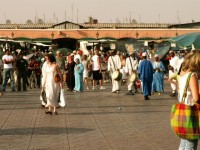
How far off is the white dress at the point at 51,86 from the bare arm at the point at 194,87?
9.64 m

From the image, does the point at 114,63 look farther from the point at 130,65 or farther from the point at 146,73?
the point at 146,73

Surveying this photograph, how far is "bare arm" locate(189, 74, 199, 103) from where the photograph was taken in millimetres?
7757

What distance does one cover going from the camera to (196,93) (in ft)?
25.5

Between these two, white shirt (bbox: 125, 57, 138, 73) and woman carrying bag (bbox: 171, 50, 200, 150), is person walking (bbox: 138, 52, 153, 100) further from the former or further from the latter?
woman carrying bag (bbox: 171, 50, 200, 150)

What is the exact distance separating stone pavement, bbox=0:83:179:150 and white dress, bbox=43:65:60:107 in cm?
49

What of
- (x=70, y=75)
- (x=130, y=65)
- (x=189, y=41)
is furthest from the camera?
(x=70, y=75)

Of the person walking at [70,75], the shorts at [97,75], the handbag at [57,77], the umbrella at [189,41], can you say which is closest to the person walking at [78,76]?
the person walking at [70,75]

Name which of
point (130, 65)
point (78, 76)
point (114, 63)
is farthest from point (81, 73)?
point (130, 65)

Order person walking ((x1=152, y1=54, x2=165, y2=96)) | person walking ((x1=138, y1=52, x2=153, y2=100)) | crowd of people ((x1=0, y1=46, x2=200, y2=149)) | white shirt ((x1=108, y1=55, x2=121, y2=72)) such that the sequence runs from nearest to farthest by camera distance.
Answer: crowd of people ((x1=0, y1=46, x2=200, y2=149))
person walking ((x1=138, y1=52, x2=153, y2=100))
person walking ((x1=152, y1=54, x2=165, y2=96))
white shirt ((x1=108, y1=55, x2=121, y2=72))

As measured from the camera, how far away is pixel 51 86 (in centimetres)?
1742

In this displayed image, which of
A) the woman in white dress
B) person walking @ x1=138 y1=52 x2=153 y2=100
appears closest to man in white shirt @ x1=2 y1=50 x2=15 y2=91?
person walking @ x1=138 y1=52 x2=153 y2=100

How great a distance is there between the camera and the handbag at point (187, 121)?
774 cm

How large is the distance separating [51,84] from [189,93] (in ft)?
31.9

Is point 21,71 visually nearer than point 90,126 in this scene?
No
